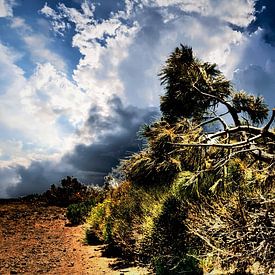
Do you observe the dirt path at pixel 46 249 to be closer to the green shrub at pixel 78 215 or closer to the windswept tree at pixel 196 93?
the green shrub at pixel 78 215

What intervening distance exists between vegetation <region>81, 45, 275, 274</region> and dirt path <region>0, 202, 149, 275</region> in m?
0.63

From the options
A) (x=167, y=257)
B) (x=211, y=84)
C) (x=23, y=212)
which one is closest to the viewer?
(x=167, y=257)

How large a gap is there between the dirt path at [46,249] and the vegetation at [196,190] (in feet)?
2.07

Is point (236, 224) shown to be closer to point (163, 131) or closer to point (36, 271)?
point (163, 131)

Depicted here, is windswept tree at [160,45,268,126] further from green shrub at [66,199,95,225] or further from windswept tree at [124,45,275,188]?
green shrub at [66,199,95,225]

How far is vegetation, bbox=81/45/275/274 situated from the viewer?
195 inches

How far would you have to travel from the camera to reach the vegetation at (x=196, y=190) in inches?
195

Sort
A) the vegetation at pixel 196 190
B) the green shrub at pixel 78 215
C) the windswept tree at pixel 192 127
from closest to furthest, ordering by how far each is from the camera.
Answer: the vegetation at pixel 196 190
the windswept tree at pixel 192 127
the green shrub at pixel 78 215

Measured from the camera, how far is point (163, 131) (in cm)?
740

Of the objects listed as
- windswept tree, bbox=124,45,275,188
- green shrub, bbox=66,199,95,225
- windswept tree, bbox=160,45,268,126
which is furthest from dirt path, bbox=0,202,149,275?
windswept tree, bbox=160,45,268,126

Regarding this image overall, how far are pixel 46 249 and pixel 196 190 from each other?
4.36 m

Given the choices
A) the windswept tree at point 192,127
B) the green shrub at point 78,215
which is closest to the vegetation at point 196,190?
the windswept tree at point 192,127

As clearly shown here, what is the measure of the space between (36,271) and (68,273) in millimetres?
669

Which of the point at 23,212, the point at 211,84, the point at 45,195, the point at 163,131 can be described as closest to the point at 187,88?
the point at 211,84
